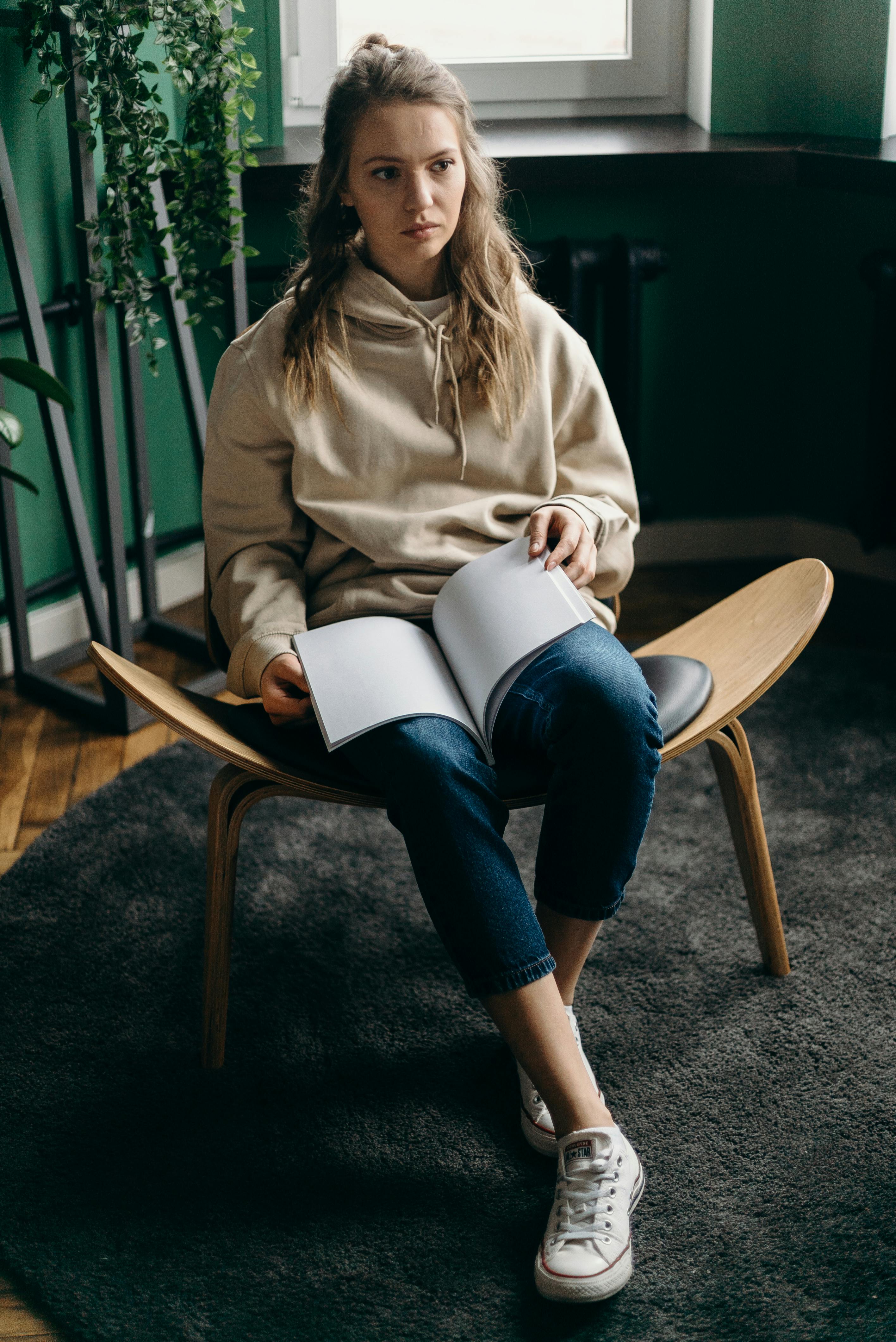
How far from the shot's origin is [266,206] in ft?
7.79

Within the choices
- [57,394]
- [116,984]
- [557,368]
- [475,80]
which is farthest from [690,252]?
[116,984]

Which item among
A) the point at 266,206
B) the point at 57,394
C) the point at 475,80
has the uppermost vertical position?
the point at 475,80

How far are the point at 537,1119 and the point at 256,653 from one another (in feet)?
1.78

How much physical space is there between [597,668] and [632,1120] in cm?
47

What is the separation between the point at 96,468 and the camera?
77.8 inches

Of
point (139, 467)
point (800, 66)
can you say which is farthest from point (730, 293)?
point (139, 467)

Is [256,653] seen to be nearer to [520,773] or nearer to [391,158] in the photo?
[520,773]

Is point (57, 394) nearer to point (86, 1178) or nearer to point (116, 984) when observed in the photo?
point (116, 984)

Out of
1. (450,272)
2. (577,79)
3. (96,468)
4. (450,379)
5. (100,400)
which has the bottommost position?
(96,468)

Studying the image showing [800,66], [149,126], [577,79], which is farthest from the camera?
[577,79]

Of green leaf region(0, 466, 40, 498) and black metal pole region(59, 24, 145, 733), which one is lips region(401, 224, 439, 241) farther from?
black metal pole region(59, 24, 145, 733)

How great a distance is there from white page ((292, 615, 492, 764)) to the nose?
42 cm

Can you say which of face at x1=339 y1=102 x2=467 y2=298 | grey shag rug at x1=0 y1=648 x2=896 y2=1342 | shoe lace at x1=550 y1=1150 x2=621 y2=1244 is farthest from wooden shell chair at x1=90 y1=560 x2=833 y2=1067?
face at x1=339 y1=102 x2=467 y2=298

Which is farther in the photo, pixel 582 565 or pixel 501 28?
pixel 501 28
